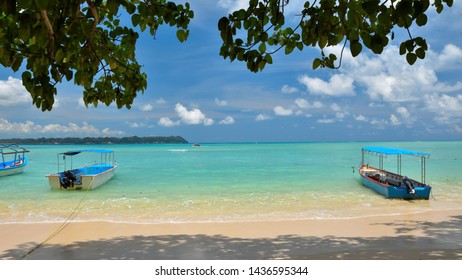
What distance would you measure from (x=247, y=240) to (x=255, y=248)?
2.32 ft

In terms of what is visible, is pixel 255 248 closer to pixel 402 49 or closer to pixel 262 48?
pixel 262 48

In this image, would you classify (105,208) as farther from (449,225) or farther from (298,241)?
(449,225)

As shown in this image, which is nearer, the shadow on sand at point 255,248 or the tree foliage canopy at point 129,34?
the tree foliage canopy at point 129,34

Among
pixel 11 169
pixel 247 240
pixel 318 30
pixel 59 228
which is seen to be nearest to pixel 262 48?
pixel 318 30

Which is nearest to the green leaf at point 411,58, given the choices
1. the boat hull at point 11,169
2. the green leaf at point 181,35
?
the green leaf at point 181,35

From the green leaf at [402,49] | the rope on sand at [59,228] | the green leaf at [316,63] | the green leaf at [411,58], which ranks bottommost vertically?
the rope on sand at [59,228]

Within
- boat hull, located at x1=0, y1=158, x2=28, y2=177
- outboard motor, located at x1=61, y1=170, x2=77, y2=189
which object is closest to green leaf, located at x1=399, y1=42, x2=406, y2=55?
outboard motor, located at x1=61, y1=170, x2=77, y2=189

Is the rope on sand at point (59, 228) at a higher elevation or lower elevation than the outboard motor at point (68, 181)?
lower

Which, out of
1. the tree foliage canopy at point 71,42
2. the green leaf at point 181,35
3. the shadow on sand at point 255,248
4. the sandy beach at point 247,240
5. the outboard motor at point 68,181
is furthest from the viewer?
the outboard motor at point 68,181

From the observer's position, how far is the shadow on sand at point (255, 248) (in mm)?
6078

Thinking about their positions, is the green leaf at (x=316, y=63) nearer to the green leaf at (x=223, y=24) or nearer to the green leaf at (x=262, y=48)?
the green leaf at (x=262, y=48)

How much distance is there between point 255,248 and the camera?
6.82 metres

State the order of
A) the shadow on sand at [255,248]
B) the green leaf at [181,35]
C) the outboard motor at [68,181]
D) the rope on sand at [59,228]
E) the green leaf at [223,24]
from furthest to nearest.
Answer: the outboard motor at [68,181] < the rope on sand at [59,228] < the shadow on sand at [255,248] < the green leaf at [181,35] < the green leaf at [223,24]
